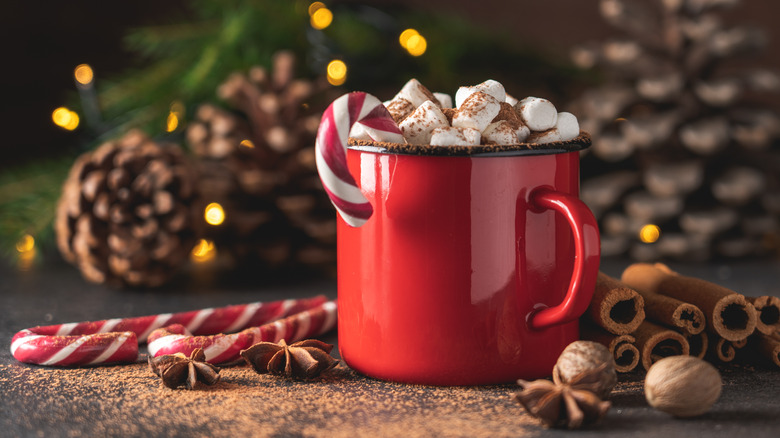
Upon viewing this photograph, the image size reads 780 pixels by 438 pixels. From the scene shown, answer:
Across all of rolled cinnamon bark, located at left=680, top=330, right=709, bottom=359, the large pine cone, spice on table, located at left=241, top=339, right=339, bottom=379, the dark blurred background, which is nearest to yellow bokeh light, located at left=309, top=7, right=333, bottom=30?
the dark blurred background

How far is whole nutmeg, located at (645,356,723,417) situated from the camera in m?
0.72

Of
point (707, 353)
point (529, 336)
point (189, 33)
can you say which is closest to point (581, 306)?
point (529, 336)

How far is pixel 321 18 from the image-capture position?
160cm

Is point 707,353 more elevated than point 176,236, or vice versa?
point 176,236

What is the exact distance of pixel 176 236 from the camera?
4.43 feet

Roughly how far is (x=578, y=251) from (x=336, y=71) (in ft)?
2.90

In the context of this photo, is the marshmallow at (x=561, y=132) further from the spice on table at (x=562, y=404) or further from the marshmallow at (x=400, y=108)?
the spice on table at (x=562, y=404)

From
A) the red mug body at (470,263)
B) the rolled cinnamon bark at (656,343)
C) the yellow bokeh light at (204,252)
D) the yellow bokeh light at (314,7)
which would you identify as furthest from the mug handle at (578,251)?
the yellow bokeh light at (314,7)

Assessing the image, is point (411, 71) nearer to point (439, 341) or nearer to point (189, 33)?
point (189, 33)

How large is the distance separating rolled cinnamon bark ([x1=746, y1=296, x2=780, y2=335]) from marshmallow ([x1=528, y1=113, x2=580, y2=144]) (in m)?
0.28

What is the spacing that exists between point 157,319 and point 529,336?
485 millimetres

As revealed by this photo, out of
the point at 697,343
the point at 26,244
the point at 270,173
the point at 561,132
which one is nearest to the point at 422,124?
the point at 561,132

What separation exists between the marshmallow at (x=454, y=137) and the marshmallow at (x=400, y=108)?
0.07 m

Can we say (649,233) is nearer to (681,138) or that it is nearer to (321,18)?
(681,138)
